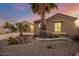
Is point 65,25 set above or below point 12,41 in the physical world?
above

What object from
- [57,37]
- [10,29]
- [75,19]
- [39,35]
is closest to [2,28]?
[10,29]

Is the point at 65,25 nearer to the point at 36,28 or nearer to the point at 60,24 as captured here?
the point at 60,24

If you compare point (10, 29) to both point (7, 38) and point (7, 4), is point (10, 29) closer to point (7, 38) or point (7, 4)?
point (7, 38)

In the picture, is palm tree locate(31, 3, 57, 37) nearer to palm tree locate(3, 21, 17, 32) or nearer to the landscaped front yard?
the landscaped front yard

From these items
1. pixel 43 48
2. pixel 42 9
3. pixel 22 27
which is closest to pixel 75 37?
pixel 43 48

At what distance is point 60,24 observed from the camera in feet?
8.56

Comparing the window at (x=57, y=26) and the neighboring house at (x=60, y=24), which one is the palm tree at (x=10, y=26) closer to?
the neighboring house at (x=60, y=24)

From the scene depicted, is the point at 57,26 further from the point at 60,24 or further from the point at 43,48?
the point at 43,48

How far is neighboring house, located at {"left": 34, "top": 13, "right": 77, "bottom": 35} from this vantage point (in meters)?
2.57

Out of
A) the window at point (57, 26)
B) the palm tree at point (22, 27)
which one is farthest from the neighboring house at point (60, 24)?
the palm tree at point (22, 27)

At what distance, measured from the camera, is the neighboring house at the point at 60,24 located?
2567mm

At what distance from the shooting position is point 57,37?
260cm

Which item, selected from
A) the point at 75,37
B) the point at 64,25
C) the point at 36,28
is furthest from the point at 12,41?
the point at 75,37

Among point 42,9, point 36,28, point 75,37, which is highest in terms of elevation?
point 42,9
